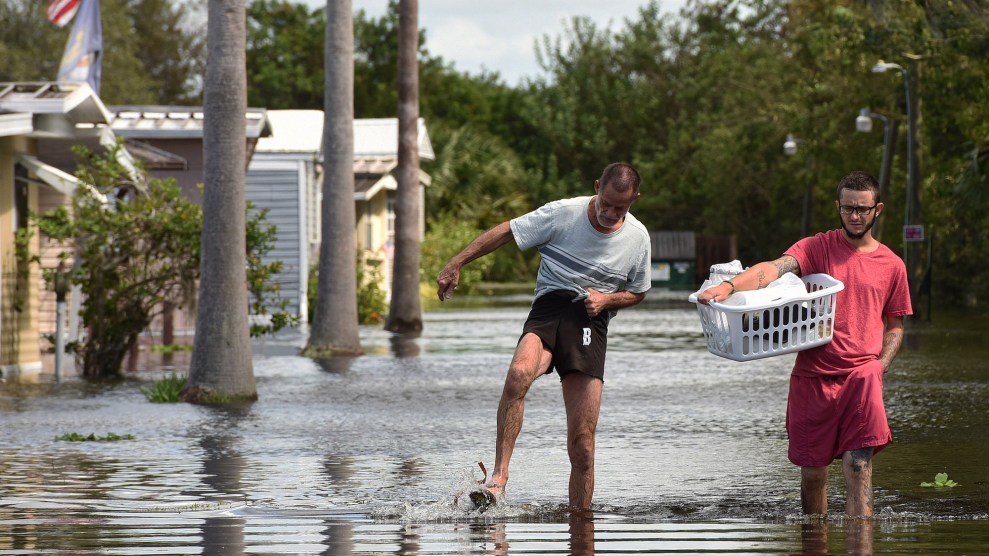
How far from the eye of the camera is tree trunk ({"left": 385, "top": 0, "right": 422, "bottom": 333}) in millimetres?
31781

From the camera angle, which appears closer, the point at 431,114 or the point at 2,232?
the point at 2,232

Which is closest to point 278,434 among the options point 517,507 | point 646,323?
point 517,507

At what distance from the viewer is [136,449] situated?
13312 millimetres

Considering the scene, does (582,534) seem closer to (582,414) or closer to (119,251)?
(582,414)

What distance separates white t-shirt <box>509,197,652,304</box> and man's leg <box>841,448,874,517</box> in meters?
1.55

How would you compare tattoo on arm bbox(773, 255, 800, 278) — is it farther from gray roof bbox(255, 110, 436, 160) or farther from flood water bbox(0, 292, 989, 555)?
gray roof bbox(255, 110, 436, 160)

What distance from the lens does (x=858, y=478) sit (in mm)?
8477

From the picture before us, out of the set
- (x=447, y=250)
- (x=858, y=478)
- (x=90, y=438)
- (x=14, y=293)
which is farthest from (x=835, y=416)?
(x=447, y=250)

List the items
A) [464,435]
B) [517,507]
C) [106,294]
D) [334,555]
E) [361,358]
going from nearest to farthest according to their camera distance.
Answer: [334,555]
[517,507]
[464,435]
[106,294]
[361,358]

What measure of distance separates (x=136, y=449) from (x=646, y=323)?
23.1 metres

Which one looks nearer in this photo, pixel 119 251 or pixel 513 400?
pixel 513 400

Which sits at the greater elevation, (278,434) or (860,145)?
(860,145)

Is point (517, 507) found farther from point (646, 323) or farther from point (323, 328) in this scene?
point (646, 323)

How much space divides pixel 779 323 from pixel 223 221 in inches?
Result: 388
